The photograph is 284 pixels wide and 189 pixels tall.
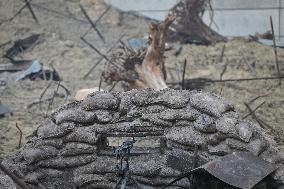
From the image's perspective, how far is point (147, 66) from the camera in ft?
35.1

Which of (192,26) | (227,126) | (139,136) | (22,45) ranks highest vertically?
(192,26)

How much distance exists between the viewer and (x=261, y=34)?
620 inches

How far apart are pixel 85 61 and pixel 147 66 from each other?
5272 mm

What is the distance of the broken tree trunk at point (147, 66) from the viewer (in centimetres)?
1062

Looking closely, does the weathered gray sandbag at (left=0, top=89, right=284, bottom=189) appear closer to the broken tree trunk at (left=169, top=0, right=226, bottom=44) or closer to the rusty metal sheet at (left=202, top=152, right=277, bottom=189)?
the rusty metal sheet at (left=202, top=152, right=277, bottom=189)

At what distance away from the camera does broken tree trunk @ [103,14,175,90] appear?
10.6 m

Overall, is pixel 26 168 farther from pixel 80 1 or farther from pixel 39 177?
pixel 80 1

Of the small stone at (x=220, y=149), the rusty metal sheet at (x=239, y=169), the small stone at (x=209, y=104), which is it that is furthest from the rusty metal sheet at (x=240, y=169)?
the small stone at (x=209, y=104)

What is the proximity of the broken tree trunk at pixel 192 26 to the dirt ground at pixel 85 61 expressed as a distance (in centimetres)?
49

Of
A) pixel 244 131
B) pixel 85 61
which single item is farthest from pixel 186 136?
pixel 85 61

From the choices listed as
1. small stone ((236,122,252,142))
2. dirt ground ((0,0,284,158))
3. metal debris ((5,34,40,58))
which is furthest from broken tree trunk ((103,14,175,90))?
metal debris ((5,34,40,58))

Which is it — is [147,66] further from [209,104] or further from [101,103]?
→ [209,104]

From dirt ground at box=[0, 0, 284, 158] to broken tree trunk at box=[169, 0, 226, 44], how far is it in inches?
19.2

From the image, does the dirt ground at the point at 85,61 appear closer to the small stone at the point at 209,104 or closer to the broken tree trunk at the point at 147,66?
the broken tree trunk at the point at 147,66
